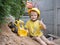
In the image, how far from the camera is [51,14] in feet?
29.9

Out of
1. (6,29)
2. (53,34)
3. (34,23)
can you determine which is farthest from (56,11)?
(6,29)

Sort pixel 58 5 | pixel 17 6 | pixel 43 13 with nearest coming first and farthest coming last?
pixel 17 6 → pixel 58 5 → pixel 43 13

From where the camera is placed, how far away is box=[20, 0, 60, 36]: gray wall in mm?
8743

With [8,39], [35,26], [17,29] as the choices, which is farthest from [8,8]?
[35,26]

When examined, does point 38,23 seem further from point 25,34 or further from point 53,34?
point 53,34

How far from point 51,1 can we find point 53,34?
1311mm

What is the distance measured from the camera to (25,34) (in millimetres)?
4445

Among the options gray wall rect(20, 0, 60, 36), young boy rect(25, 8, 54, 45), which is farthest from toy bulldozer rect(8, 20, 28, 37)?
gray wall rect(20, 0, 60, 36)

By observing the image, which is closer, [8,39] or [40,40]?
[8,39]

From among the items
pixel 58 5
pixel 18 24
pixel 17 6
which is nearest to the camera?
pixel 17 6

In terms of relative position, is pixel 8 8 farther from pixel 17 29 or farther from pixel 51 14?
pixel 51 14

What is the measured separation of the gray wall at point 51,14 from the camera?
28.7ft

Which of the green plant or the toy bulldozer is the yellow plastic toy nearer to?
Answer: the toy bulldozer

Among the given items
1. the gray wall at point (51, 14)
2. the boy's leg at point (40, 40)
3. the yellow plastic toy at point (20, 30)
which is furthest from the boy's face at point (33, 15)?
the gray wall at point (51, 14)
